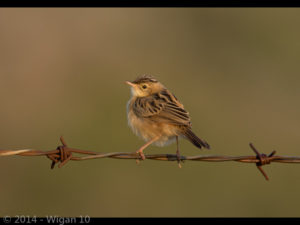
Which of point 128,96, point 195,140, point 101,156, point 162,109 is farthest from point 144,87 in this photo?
point 128,96

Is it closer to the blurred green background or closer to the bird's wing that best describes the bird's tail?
the bird's wing

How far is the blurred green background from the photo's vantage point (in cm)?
1071

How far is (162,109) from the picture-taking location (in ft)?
23.7

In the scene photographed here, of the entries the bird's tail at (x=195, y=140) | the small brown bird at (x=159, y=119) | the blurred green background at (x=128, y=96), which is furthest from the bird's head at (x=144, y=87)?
the blurred green background at (x=128, y=96)

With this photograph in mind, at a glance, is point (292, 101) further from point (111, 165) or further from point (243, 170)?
point (111, 165)

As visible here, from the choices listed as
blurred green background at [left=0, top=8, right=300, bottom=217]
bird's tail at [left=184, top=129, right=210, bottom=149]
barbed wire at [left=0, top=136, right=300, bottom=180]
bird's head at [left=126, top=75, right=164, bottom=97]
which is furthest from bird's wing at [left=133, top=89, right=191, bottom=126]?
blurred green background at [left=0, top=8, right=300, bottom=217]

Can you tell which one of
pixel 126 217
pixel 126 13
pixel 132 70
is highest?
pixel 126 13

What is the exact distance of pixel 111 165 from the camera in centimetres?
1148

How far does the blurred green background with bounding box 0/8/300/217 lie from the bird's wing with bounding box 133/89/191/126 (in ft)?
10.9

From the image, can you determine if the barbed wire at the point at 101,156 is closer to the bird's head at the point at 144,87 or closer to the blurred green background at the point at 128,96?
the bird's head at the point at 144,87

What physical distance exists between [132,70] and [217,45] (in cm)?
453

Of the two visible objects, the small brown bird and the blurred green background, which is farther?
the blurred green background

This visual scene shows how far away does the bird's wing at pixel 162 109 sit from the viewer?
274 inches
